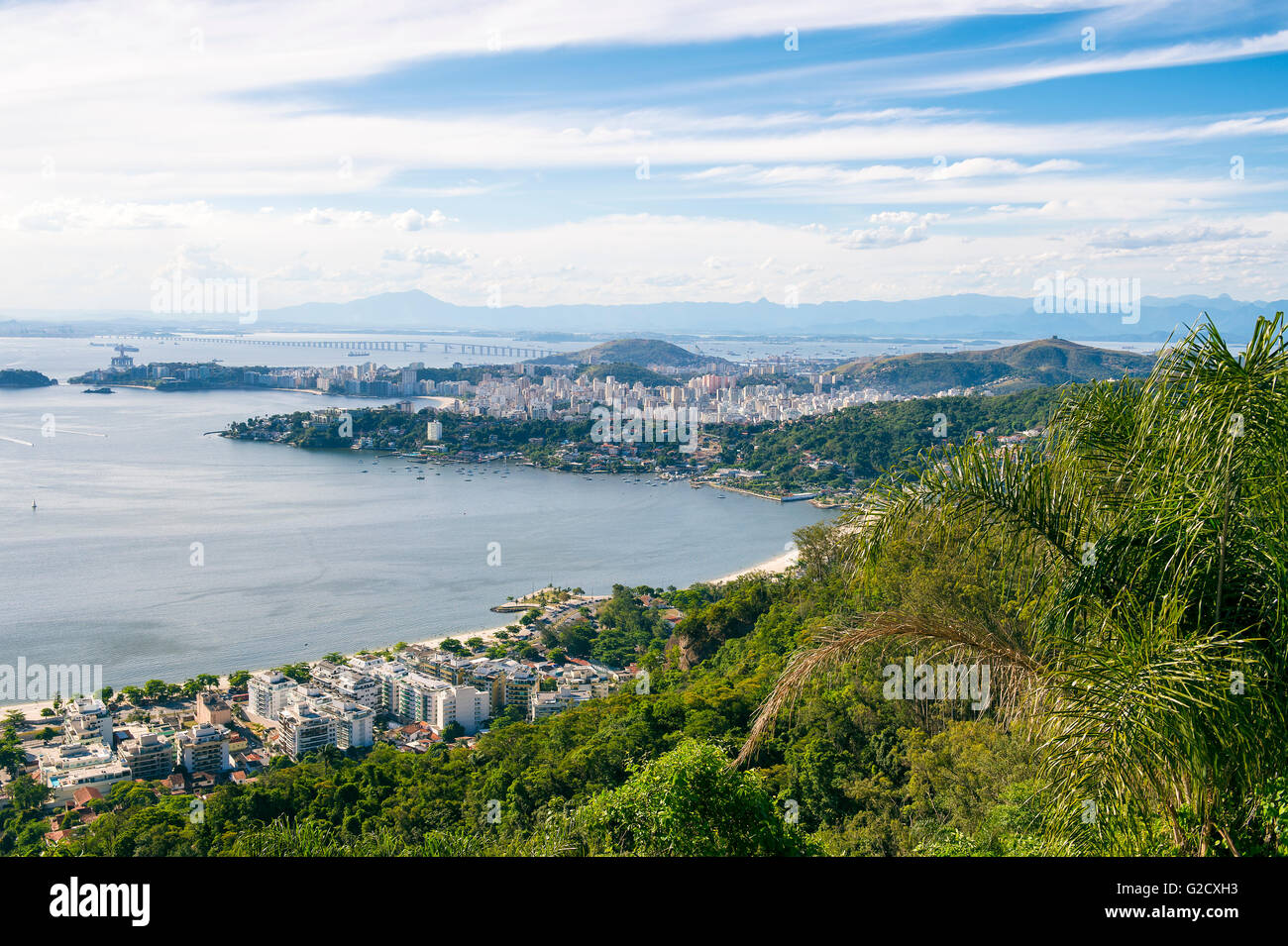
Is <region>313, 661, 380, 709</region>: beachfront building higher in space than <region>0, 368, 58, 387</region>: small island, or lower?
lower

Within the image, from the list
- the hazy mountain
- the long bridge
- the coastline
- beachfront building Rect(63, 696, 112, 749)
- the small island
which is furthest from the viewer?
the hazy mountain

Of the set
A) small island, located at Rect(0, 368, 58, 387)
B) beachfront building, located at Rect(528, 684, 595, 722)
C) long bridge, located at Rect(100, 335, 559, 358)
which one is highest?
long bridge, located at Rect(100, 335, 559, 358)

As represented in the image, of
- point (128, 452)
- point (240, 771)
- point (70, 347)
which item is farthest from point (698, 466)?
point (70, 347)

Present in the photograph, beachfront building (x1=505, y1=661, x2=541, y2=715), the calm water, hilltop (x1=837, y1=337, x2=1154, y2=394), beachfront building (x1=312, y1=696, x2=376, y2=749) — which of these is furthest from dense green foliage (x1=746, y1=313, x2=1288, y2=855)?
hilltop (x1=837, y1=337, x2=1154, y2=394)

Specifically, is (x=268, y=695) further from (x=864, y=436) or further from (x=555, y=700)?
(x=864, y=436)

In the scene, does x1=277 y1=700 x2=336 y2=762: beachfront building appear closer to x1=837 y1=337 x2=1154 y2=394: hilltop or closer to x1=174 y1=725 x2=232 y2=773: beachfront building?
x1=174 y1=725 x2=232 y2=773: beachfront building

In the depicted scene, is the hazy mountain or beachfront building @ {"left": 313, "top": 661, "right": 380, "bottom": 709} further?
the hazy mountain
